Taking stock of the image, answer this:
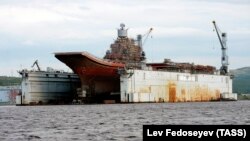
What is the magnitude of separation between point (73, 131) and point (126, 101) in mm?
77441

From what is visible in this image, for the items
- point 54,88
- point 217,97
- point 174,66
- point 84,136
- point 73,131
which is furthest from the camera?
point 217,97

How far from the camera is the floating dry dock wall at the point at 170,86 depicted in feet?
410

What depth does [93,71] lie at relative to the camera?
124 meters

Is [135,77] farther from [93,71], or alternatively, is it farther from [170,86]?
[170,86]

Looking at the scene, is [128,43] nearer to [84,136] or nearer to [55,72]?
[55,72]

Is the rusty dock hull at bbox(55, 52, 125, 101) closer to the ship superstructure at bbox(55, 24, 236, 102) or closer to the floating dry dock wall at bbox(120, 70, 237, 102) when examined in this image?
the ship superstructure at bbox(55, 24, 236, 102)

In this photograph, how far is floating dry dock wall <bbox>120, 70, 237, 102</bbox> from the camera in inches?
4919

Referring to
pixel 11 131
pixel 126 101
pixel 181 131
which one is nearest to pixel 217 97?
pixel 126 101

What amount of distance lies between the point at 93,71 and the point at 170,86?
24.1 meters

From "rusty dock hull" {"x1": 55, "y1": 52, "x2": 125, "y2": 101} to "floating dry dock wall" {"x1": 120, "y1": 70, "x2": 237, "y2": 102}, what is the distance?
3.65 meters

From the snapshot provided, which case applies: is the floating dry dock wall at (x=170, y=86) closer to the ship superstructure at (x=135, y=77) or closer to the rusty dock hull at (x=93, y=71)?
the ship superstructure at (x=135, y=77)

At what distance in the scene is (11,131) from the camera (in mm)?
48469

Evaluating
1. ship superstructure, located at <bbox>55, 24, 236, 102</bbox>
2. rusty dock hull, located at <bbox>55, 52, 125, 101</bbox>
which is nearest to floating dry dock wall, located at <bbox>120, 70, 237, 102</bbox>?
ship superstructure, located at <bbox>55, 24, 236, 102</bbox>

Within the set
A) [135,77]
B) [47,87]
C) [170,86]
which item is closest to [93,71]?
[135,77]
